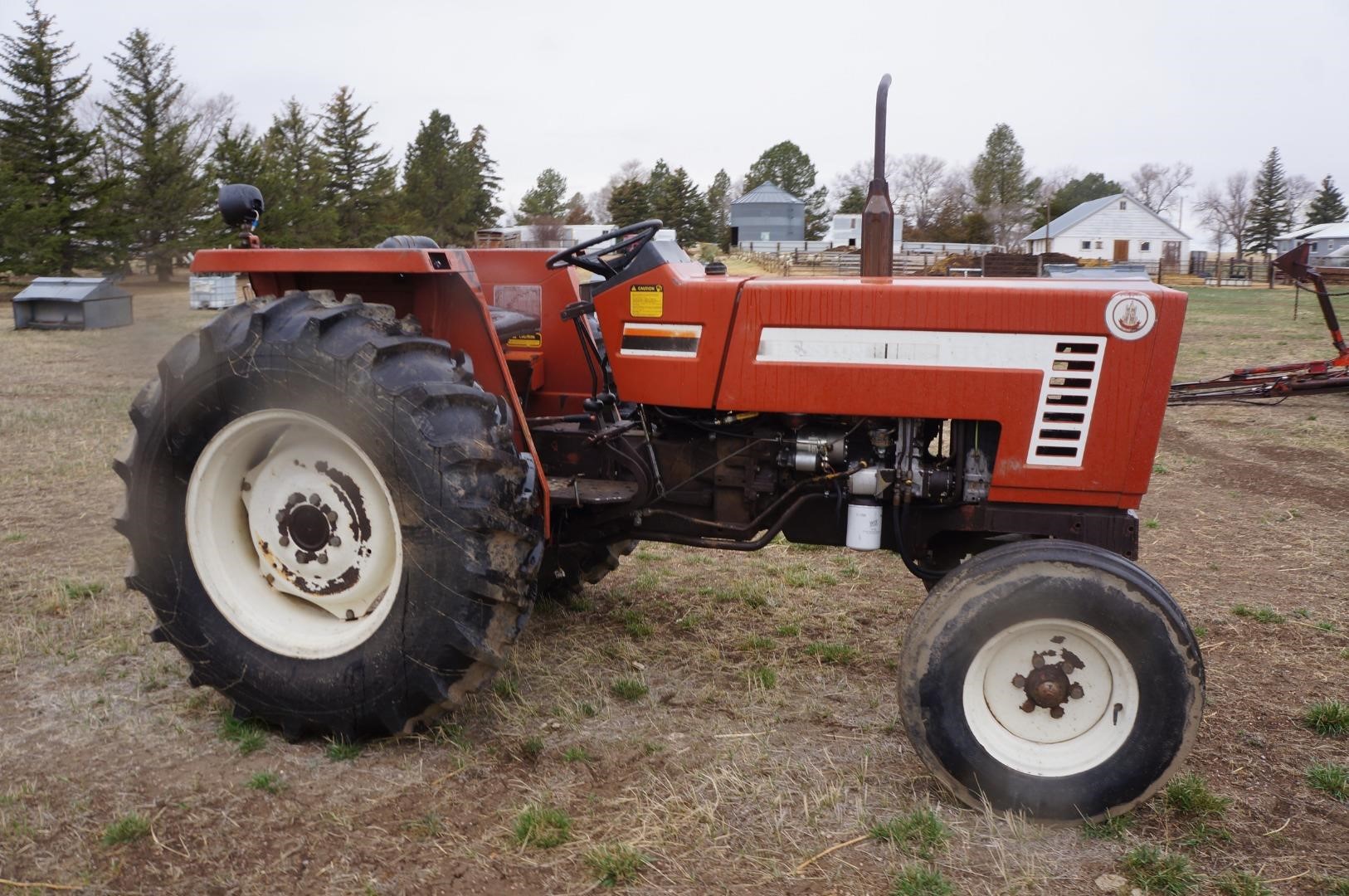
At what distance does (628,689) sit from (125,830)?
163 cm

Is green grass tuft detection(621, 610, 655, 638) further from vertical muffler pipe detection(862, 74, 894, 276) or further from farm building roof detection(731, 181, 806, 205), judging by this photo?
farm building roof detection(731, 181, 806, 205)

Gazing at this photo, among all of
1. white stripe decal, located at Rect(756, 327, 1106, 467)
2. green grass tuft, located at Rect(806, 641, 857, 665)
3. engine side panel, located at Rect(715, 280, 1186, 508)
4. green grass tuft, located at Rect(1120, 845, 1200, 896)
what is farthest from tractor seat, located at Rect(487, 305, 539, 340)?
green grass tuft, located at Rect(1120, 845, 1200, 896)

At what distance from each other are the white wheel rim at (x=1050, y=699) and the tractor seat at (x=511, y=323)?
6.51 feet

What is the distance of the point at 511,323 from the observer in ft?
12.8

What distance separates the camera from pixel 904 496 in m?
3.30

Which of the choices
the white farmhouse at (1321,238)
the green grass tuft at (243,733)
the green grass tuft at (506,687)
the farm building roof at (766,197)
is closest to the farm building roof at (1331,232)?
the white farmhouse at (1321,238)

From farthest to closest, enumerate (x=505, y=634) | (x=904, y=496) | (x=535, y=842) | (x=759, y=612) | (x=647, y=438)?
(x=759, y=612) → (x=647, y=438) → (x=904, y=496) → (x=505, y=634) → (x=535, y=842)

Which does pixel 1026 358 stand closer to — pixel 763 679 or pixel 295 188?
pixel 763 679

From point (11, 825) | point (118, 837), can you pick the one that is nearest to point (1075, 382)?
point (118, 837)

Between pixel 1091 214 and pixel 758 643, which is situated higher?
pixel 1091 214

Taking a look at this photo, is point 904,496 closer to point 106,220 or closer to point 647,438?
point 647,438

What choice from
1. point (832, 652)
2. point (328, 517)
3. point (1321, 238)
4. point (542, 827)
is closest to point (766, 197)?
point (1321, 238)

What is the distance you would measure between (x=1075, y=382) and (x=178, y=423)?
2.75 m

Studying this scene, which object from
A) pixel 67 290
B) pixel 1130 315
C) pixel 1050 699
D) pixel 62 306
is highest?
pixel 1130 315
